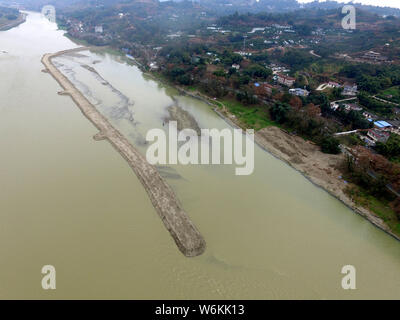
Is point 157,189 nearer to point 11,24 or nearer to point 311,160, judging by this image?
point 311,160

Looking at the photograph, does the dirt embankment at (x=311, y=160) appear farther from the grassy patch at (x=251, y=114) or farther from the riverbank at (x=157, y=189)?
the riverbank at (x=157, y=189)

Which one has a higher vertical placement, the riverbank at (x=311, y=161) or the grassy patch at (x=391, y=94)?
the grassy patch at (x=391, y=94)

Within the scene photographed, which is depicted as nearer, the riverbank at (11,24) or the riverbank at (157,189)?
the riverbank at (157,189)

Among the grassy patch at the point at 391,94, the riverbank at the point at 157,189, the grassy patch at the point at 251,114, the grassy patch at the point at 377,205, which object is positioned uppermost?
the grassy patch at the point at 391,94

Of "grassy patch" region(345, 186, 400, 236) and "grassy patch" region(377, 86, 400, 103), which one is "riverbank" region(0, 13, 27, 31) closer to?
"grassy patch" region(377, 86, 400, 103)

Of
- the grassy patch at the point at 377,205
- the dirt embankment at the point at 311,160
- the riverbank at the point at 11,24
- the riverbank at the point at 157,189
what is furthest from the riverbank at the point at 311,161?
the riverbank at the point at 11,24

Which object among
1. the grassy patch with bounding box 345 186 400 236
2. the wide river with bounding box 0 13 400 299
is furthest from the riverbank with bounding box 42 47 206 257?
the grassy patch with bounding box 345 186 400 236
